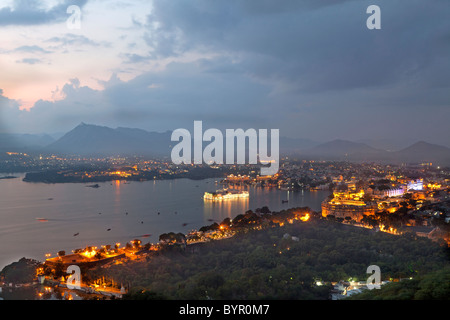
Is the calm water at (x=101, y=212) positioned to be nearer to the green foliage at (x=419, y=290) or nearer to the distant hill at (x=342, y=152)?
the green foliage at (x=419, y=290)

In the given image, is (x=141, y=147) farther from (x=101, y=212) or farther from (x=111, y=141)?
(x=101, y=212)

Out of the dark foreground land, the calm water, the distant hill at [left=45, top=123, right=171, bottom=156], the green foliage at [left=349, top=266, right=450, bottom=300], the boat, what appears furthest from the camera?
the distant hill at [left=45, top=123, right=171, bottom=156]

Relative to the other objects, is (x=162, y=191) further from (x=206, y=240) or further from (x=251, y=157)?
(x=251, y=157)

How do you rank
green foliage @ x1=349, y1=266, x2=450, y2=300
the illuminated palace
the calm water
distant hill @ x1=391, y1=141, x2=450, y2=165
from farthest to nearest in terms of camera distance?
distant hill @ x1=391, y1=141, x2=450, y2=165 → the illuminated palace → the calm water → green foliage @ x1=349, y1=266, x2=450, y2=300

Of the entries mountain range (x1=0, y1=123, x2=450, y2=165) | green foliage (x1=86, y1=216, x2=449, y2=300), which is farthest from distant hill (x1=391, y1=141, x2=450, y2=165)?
green foliage (x1=86, y1=216, x2=449, y2=300)

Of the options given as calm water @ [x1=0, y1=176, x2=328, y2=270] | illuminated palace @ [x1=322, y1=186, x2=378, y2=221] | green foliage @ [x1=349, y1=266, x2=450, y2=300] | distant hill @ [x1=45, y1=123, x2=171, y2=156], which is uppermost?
distant hill @ [x1=45, y1=123, x2=171, y2=156]

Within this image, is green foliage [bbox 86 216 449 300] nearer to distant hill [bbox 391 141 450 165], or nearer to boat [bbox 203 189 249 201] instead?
boat [bbox 203 189 249 201]

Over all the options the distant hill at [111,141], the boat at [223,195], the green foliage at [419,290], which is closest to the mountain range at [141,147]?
the distant hill at [111,141]
